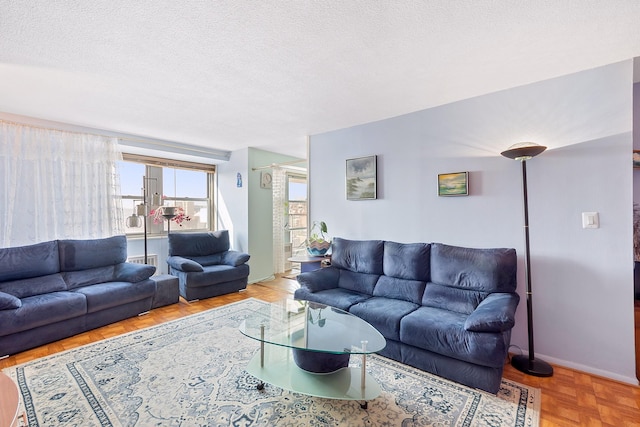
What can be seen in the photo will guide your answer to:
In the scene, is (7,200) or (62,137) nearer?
(7,200)

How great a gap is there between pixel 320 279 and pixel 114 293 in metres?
2.39

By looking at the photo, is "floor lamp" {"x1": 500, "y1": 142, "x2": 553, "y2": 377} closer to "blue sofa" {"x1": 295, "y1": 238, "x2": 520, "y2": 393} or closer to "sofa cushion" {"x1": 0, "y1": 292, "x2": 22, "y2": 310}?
"blue sofa" {"x1": 295, "y1": 238, "x2": 520, "y2": 393}

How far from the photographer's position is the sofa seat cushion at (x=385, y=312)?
93.5 inches

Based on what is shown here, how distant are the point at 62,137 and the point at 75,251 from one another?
1.47 meters

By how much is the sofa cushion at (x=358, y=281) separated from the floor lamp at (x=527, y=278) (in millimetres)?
1363

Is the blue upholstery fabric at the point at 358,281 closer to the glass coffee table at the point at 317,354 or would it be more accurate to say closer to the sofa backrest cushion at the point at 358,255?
the sofa backrest cushion at the point at 358,255

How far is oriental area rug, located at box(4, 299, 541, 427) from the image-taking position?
1.74 m

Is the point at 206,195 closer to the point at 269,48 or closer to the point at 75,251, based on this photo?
the point at 75,251

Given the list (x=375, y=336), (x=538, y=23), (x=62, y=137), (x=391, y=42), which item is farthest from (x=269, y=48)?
(x=62, y=137)

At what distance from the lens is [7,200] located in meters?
3.22

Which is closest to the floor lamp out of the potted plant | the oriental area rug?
the oriental area rug

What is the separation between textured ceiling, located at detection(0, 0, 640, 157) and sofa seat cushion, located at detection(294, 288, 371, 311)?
2.04 metres

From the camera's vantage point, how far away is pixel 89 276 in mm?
3498

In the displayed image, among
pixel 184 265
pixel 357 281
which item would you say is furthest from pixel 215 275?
pixel 357 281
